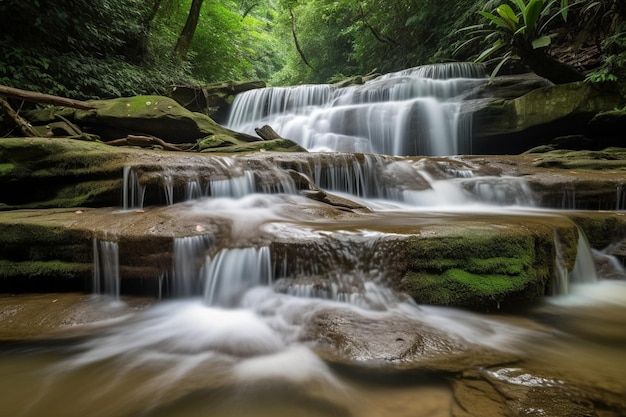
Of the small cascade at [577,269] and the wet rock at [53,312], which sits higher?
the small cascade at [577,269]

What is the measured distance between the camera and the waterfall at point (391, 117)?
8.74 m

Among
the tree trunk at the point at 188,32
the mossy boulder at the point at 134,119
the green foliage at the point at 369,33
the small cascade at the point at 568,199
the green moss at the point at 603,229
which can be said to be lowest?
the green moss at the point at 603,229

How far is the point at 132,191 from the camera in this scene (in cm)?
416

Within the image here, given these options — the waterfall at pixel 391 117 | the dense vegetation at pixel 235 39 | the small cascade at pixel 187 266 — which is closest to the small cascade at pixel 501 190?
the dense vegetation at pixel 235 39

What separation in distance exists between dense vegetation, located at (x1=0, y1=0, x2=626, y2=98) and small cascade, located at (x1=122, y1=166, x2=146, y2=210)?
5032mm

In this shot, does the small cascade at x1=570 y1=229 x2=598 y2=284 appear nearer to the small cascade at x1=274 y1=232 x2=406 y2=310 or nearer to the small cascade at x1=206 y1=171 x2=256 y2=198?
the small cascade at x1=274 y1=232 x2=406 y2=310

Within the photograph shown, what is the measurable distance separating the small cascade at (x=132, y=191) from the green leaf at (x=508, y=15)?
23.4 ft

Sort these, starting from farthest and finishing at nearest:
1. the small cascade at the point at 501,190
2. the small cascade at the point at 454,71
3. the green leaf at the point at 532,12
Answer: the small cascade at the point at 454,71, the green leaf at the point at 532,12, the small cascade at the point at 501,190

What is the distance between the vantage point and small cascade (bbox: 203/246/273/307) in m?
3.02

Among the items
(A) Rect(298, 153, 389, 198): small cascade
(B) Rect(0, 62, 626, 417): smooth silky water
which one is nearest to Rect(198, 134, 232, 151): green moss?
(A) Rect(298, 153, 389, 198): small cascade

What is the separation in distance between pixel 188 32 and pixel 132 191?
975cm

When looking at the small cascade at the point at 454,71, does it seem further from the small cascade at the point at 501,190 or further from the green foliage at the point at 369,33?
the small cascade at the point at 501,190

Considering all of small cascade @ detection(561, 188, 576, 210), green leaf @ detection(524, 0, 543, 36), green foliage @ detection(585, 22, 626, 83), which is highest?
green leaf @ detection(524, 0, 543, 36)

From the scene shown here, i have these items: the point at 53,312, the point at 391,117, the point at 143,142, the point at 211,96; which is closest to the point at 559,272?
the point at 53,312
